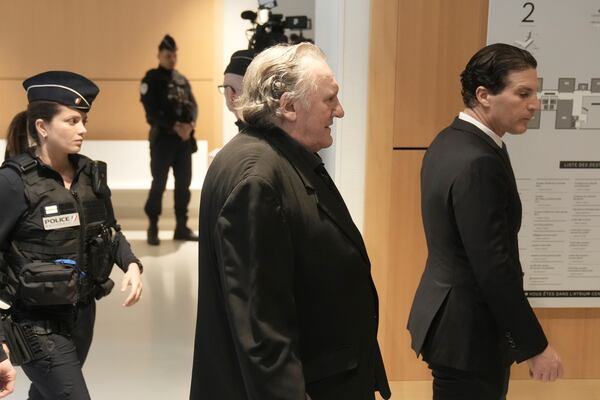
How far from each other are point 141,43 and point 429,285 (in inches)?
271

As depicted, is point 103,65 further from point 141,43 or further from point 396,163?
point 396,163

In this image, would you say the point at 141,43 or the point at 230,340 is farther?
the point at 141,43

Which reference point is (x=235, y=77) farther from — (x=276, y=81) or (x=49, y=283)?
(x=276, y=81)

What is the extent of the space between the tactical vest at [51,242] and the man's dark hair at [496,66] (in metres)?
1.39

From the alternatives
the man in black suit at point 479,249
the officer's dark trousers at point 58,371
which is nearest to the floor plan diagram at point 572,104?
the man in black suit at point 479,249

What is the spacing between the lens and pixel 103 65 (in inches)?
334

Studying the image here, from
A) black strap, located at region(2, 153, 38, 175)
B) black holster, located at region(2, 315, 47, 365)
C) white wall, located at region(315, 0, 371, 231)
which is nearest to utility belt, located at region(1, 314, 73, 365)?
black holster, located at region(2, 315, 47, 365)

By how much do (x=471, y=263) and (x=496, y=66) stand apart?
2.05ft

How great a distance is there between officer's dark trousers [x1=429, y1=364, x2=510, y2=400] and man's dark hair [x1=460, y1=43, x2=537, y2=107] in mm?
851

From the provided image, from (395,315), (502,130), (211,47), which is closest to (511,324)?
(502,130)

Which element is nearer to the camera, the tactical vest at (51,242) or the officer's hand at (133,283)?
the tactical vest at (51,242)

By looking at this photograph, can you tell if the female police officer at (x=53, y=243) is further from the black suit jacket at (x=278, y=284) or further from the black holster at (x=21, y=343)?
the black suit jacket at (x=278, y=284)

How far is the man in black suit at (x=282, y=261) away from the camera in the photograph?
1.49 meters

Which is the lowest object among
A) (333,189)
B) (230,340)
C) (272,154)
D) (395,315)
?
(395,315)
